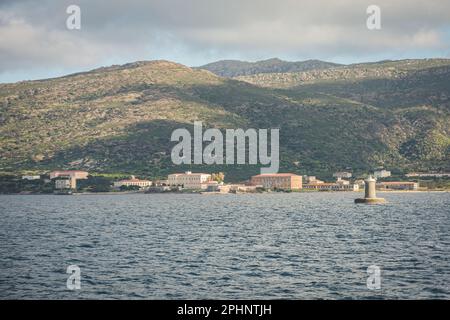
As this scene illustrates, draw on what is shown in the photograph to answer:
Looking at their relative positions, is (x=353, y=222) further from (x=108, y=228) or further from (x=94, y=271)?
(x=94, y=271)

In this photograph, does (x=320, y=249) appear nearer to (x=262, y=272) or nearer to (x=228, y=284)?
(x=262, y=272)

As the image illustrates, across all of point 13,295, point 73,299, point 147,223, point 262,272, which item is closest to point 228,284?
point 262,272

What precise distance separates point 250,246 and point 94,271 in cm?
3082

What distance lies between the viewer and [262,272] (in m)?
83.9

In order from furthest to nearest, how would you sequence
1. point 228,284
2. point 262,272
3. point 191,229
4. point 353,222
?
point 353,222, point 191,229, point 262,272, point 228,284

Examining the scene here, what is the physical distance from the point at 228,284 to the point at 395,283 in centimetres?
1653

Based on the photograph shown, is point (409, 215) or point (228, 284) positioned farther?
point (409, 215)

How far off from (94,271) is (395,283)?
32.8 m

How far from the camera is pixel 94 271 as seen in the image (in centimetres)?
8581
